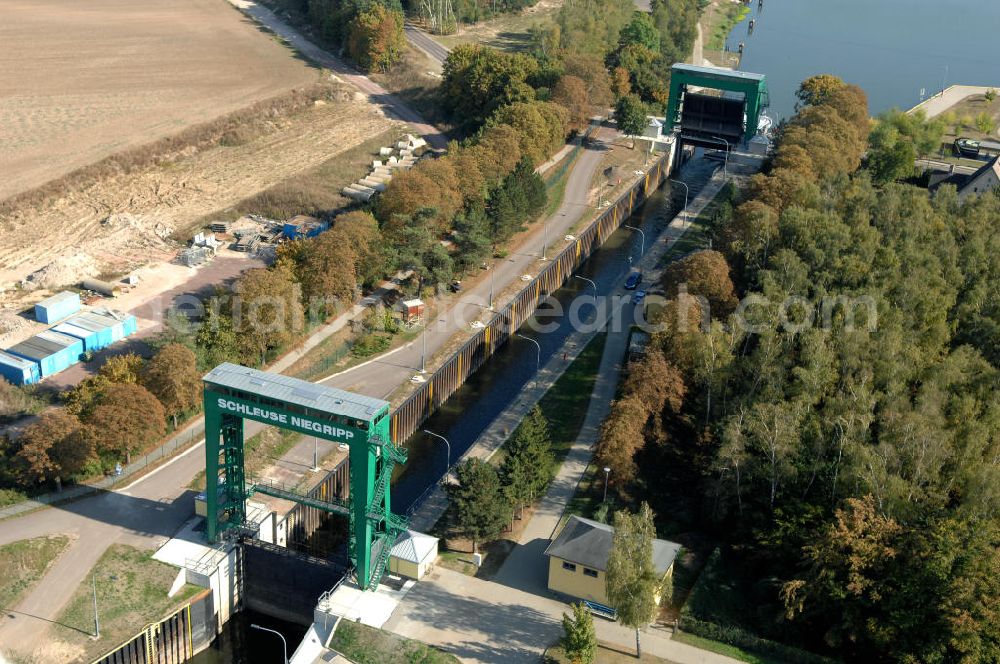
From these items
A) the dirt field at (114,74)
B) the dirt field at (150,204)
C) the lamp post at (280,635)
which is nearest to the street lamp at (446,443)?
the lamp post at (280,635)

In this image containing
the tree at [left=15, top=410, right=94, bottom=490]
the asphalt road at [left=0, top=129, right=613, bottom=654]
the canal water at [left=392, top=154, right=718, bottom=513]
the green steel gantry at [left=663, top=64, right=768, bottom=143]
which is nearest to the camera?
the asphalt road at [left=0, top=129, right=613, bottom=654]

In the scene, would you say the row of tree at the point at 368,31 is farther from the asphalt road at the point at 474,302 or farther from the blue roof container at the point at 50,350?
the blue roof container at the point at 50,350

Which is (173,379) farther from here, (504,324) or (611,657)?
(611,657)

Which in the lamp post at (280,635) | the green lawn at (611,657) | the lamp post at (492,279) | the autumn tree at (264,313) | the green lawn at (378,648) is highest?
the autumn tree at (264,313)

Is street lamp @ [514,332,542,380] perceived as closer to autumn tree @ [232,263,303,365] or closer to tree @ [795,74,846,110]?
autumn tree @ [232,263,303,365]

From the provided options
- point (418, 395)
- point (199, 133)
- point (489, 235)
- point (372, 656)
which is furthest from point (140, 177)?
point (372, 656)

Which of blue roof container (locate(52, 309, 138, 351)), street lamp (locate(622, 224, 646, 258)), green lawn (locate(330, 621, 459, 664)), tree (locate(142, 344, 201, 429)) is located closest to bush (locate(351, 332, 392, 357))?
tree (locate(142, 344, 201, 429))

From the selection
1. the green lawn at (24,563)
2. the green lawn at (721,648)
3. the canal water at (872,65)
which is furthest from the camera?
the canal water at (872,65)

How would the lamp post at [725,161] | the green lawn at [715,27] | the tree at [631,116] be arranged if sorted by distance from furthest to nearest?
1. the green lawn at [715,27]
2. the lamp post at [725,161]
3. the tree at [631,116]
